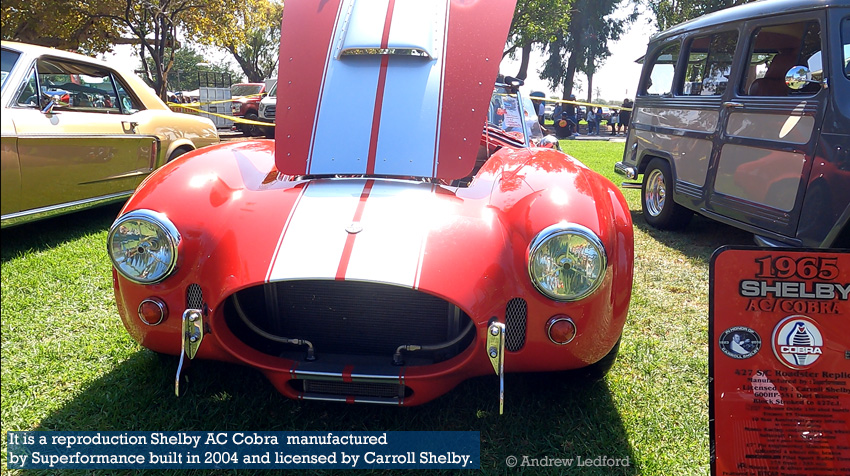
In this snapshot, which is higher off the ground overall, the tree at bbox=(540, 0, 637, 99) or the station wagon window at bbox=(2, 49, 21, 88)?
the tree at bbox=(540, 0, 637, 99)

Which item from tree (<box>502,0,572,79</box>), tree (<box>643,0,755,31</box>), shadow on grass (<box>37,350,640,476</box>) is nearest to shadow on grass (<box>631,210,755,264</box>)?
shadow on grass (<box>37,350,640,476</box>)

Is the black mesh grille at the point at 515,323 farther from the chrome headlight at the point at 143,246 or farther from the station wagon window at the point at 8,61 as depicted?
the station wagon window at the point at 8,61

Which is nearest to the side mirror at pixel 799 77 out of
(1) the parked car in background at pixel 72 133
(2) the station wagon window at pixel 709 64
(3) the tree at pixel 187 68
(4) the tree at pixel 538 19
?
(2) the station wagon window at pixel 709 64

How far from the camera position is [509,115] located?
11.3 ft

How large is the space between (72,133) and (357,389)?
139 inches

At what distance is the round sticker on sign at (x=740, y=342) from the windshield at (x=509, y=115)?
1.95 m

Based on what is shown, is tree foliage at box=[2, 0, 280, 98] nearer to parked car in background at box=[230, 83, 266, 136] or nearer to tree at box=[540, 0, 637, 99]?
parked car in background at box=[230, 83, 266, 136]

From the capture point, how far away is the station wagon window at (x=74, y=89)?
13.3 feet

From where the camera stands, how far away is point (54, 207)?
4.11 metres

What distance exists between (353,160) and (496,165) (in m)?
0.67

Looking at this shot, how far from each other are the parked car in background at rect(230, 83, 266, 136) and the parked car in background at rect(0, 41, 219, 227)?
10318 mm

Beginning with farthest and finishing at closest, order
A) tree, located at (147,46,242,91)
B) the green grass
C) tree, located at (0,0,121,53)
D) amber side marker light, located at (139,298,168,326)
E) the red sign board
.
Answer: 1. tree, located at (147,46,242,91)
2. tree, located at (0,0,121,53)
3. the green grass
4. amber side marker light, located at (139,298,168,326)
5. the red sign board

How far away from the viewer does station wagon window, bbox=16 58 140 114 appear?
406cm

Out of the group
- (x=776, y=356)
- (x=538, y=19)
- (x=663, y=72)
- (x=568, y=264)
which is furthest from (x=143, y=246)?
(x=538, y=19)
